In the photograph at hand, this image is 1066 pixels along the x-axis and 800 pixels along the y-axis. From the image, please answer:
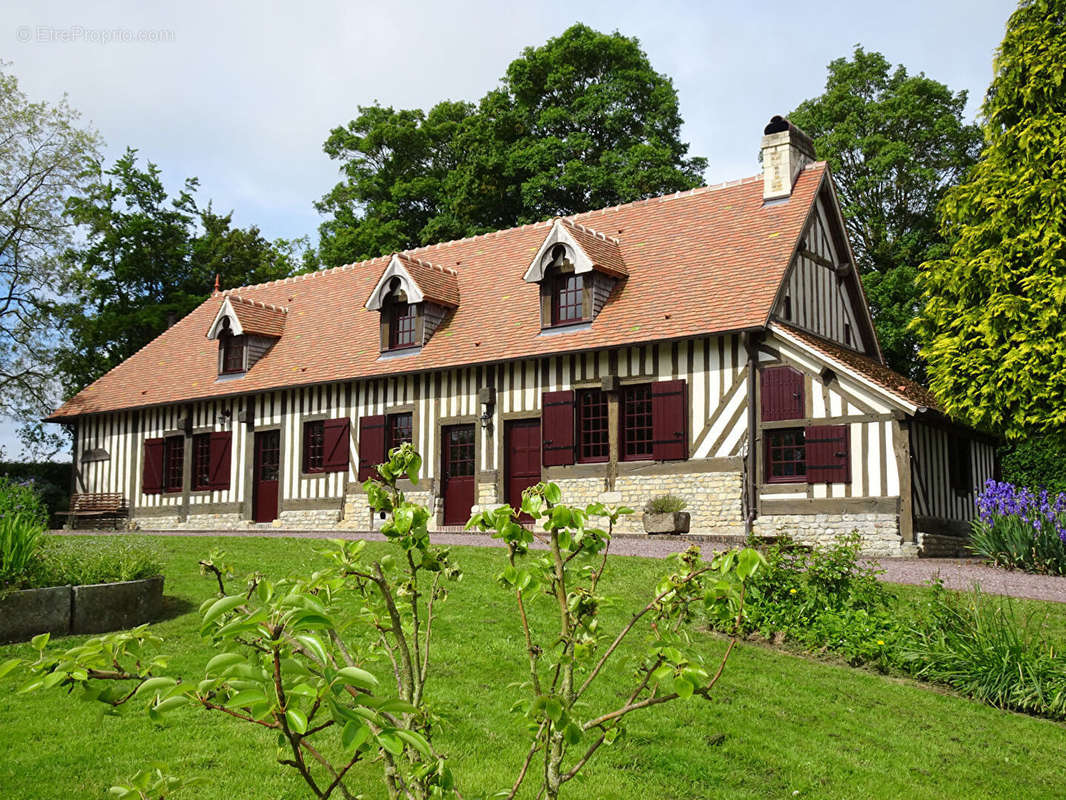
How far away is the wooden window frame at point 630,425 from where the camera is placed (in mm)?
17359

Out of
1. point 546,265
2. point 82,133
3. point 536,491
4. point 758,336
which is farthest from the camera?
point 82,133

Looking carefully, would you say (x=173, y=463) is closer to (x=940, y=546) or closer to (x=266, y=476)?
(x=266, y=476)

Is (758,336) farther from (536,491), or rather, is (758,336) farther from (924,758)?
(536,491)

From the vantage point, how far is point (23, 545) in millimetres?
8680

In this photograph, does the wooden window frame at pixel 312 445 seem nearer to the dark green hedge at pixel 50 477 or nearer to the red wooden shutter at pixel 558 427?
the red wooden shutter at pixel 558 427

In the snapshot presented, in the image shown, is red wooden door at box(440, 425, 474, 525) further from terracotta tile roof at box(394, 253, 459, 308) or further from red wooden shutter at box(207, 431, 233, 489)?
Result: red wooden shutter at box(207, 431, 233, 489)

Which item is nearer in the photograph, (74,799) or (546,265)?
(74,799)

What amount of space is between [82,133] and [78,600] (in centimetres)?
2619

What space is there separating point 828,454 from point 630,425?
357cm

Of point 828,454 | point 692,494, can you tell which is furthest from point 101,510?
point 828,454

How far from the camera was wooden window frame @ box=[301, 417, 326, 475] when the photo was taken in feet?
70.7

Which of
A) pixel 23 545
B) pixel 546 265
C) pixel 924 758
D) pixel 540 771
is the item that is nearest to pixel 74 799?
pixel 540 771

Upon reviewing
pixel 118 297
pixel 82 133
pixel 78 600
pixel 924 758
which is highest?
pixel 82 133

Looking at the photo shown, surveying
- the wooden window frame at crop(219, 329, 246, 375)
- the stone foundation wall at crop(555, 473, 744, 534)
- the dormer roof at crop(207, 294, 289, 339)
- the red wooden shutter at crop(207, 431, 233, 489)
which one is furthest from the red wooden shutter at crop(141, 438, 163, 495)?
the stone foundation wall at crop(555, 473, 744, 534)
